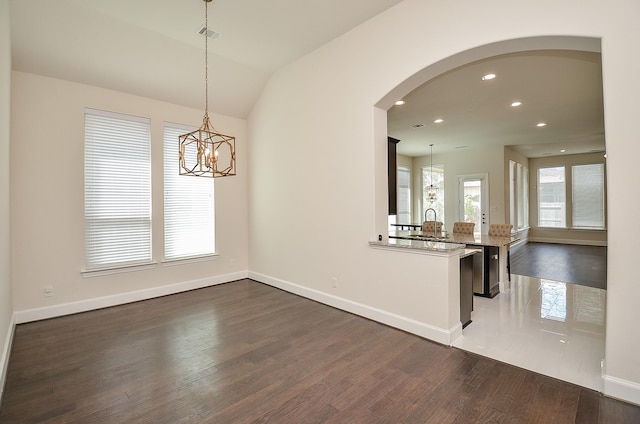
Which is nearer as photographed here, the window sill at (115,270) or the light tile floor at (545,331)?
the light tile floor at (545,331)

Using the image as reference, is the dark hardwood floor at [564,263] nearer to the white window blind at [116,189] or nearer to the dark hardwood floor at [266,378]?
the dark hardwood floor at [266,378]

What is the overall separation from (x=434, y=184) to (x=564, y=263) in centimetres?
445

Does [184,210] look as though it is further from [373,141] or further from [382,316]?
[382,316]

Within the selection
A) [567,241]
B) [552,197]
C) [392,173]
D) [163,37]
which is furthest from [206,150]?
[567,241]

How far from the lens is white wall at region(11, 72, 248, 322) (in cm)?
364

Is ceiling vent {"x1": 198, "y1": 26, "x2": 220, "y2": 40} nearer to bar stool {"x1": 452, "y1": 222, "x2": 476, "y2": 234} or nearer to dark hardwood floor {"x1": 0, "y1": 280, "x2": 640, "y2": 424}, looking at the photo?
dark hardwood floor {"x1": 0, "y1": 280, "x2": 640, "y2": 424}

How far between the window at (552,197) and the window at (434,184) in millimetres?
3863

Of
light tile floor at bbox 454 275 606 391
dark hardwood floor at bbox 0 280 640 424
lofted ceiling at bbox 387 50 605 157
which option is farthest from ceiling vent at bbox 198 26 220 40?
light tile floor at bbox 454 275 606 391

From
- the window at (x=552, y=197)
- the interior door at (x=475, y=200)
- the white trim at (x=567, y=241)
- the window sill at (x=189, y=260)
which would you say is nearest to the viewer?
the window sill at (x=189, y=260)

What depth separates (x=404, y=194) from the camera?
10.6m

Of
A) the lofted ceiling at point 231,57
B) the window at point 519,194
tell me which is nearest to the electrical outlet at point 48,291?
the lofted ceiling at point 231,57

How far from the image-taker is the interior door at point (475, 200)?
29.7ft

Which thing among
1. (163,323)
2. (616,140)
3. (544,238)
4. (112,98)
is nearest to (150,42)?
(112,98)

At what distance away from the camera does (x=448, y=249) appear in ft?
9.95
